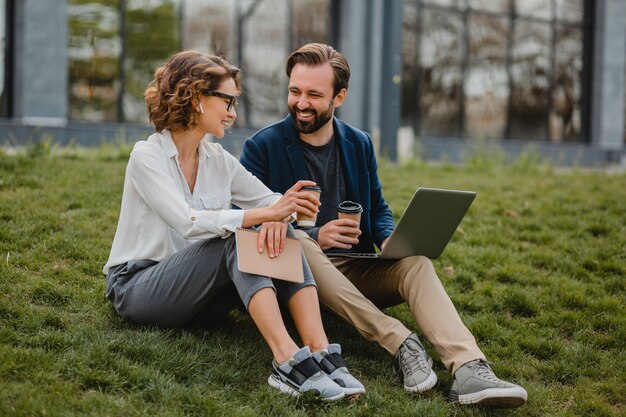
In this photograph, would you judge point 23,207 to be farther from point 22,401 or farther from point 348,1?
point 348,1

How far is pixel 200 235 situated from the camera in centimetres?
345

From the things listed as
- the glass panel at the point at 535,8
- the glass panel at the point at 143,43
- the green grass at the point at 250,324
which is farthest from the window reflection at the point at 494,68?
the green grass at the point at 250,324

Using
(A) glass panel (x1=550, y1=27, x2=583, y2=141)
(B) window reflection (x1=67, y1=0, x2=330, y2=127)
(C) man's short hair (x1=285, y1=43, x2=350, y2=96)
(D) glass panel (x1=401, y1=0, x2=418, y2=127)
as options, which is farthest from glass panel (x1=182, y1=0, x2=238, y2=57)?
(C) man's short hair (x1=285, y1=43, x2=350, y2=96)

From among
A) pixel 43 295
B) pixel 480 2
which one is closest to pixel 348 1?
pixel 480 2

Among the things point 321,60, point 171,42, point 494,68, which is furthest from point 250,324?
point 494,68

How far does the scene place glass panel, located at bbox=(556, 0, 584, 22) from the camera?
690 inches

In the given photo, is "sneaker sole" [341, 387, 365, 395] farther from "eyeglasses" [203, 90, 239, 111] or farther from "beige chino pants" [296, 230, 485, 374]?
"eyeglasses" [203, 90, 239, 111]

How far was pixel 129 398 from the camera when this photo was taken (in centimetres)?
316

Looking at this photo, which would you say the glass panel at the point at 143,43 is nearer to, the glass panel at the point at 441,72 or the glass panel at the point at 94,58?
the glass panel at the point at 94,58

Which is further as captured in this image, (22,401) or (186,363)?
(186,363)

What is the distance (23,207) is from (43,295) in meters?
1.65

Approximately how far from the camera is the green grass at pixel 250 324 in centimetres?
327

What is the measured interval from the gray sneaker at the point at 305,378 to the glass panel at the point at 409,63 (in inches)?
508

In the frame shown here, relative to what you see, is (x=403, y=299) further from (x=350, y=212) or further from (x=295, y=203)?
(x=295, y=203)
